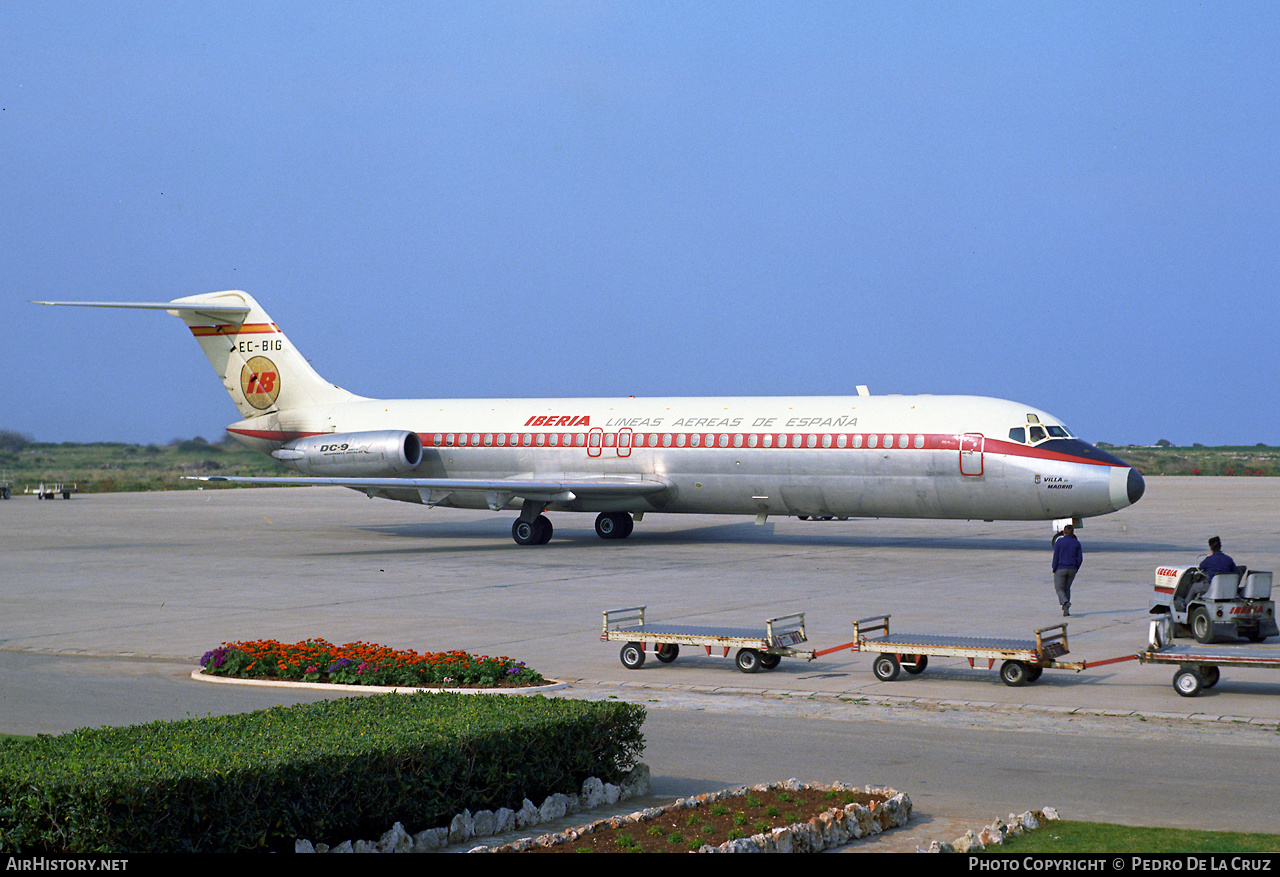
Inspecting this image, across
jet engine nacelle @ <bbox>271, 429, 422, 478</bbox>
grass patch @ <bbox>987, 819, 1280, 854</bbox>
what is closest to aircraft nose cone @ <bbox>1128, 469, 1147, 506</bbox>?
jet engine nacelle @ <bbox>271, 429, 422, 478</bbox>

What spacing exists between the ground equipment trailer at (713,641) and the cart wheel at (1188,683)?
12.7 feet

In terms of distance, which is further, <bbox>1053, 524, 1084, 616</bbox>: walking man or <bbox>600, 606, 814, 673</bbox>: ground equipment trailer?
<bbox>1053, 524, 1084, 616</bbox>: walking man

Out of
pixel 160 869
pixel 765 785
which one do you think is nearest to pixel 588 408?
pixel 765 785

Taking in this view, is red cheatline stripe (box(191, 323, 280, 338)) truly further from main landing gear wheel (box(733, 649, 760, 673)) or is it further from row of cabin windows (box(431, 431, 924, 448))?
main landing gear wheel (box(733, 649, 760, 673))

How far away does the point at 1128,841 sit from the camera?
8.37 m

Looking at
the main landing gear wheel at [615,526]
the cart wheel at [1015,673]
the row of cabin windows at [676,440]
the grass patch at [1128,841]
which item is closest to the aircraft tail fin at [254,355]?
the row of cabin windows at [676,440]

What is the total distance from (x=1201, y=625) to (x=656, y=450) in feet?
63.2

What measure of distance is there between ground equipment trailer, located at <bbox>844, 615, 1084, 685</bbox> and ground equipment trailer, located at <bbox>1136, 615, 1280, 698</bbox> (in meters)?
0.85

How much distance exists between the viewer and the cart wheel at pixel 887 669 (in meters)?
14.8

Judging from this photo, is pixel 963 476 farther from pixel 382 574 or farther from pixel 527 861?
pixel 527 861

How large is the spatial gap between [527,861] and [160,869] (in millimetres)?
2026

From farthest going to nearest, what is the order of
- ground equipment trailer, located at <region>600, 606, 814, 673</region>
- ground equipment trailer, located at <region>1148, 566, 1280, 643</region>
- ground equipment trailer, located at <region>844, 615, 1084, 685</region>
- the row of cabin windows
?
the row of cabin windows, ground equipment trailer, located at <region>600, 606, 814, 673</region>, ground equipment trailer, located at <region>1148, 566, 1280, 643</region>, ground equipment trailer, located at <region>844, 615, 1084, 685</region>

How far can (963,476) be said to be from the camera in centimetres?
2898

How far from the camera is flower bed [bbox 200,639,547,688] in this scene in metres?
14.4
